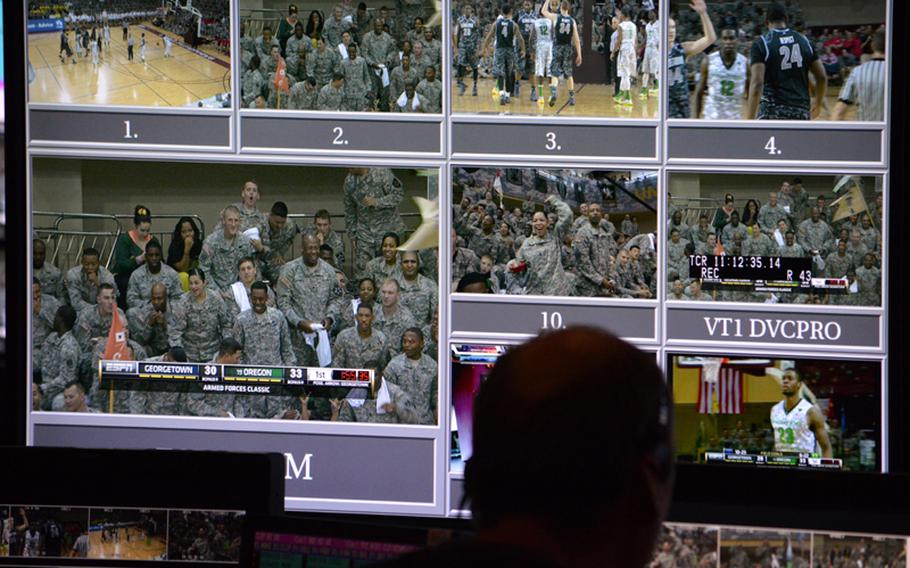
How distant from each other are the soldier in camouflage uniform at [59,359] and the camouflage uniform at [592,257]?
2.48 metres

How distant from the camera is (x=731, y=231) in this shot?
205 inches

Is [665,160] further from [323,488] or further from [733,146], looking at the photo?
[323,488]

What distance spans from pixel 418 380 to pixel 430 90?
1397 mm

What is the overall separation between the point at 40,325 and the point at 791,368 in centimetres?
363

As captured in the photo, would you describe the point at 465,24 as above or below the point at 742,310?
above

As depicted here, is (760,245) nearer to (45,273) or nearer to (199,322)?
(199,322)

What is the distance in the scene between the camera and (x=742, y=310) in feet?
17.1

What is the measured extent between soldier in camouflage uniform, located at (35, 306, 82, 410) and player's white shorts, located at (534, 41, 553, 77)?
8.39ft

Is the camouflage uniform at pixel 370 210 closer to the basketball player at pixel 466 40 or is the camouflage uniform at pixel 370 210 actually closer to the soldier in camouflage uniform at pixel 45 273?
the basketball player at pixel 466 40

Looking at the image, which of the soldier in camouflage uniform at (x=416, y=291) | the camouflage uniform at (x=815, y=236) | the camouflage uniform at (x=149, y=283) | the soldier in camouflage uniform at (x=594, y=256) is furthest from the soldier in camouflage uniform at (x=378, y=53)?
the camouflage uniform at (x=815, y=236)

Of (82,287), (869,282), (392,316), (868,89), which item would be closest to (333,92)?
(392,316)

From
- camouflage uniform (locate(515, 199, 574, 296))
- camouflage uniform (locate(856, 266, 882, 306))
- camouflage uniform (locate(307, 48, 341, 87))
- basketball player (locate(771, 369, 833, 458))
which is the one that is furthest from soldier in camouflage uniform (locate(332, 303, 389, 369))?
camouflage uniform (locate(856, 266, 882, 306))

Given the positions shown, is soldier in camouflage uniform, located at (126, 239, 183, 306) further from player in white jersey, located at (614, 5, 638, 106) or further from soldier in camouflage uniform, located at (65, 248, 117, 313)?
player in white jersey, located at (614, 5, 638, 106)

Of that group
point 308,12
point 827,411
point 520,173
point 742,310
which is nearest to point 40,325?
point 308,12
